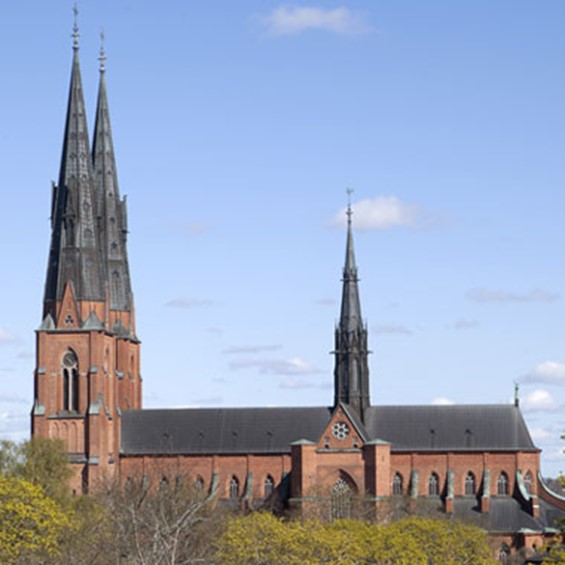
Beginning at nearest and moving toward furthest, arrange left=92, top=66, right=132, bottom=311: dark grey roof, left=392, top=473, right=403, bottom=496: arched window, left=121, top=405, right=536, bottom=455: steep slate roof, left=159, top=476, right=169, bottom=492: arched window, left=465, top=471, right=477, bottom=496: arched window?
left=159, top=476, right=169, bottom=492: arched window → left=465, top=471, right=477, bottom=496: arched window → left=392, top=473, right=403, bottom=496: arched window → left=121, top=405, right=536, bottom=455: steep slate roof → left=92, top=66, right=132, bottom=311: dark grey roof

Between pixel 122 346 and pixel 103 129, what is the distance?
18906mm

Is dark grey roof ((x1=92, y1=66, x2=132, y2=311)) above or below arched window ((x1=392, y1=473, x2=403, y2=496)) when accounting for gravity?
above

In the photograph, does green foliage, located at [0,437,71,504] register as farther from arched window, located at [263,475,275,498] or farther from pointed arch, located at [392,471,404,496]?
pointed arch, located at [392,471,404,496]

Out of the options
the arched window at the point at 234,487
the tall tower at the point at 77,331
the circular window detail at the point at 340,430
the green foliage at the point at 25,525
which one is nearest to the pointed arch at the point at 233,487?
the arched window at the point at 234,487

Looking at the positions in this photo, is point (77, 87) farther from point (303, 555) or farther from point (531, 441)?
point (303, 555)

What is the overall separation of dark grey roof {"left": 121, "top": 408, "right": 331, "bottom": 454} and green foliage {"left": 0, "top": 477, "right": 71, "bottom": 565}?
59604mm

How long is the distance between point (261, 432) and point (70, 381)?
1686 cm

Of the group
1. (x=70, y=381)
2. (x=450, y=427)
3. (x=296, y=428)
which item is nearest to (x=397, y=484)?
(x=450, y=427)

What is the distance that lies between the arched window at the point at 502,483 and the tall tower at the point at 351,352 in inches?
481

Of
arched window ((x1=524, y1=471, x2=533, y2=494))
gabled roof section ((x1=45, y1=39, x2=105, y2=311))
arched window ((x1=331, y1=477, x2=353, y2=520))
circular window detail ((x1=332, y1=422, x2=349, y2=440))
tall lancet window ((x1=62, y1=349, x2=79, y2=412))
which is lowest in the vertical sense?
arched window ((x1=331, y1=477, x2=353, y2=520))

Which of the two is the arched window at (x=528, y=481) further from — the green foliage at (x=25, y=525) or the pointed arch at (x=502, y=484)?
the green foliage at (x=25, y=525)

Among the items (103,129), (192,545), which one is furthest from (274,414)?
(192,545)

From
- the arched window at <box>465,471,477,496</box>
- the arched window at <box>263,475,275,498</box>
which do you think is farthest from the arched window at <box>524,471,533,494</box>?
the arched window at <box>263,475,275,498</box>

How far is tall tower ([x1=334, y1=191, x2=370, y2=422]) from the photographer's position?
135375 millimetres
